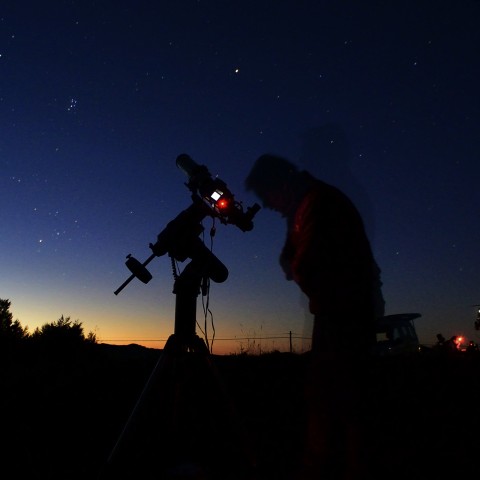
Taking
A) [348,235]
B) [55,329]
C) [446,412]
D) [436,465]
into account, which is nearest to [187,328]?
[348,235]

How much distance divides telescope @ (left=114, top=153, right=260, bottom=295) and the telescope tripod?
11 centimetres

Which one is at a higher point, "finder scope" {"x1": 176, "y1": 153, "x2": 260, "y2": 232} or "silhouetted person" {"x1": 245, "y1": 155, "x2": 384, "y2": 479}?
"finder scope" {"x1": 176, "y1": 153, "x2": 260, "y2": 232}

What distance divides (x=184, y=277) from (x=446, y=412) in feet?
10.0

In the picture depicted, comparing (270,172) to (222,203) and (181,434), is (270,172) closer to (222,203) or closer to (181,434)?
(222,203)

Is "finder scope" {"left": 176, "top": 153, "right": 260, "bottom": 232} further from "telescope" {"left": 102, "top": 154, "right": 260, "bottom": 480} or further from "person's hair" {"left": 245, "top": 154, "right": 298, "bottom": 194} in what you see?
"person's hair" {"left": 245, "top": 154, "right": 298, "bottom": 194}

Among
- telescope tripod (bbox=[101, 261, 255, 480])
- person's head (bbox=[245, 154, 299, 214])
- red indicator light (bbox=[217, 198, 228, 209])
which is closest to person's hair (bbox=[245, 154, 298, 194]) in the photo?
person's head (bbox=[245, 154, 299, 214])

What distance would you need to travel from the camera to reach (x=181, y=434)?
339 cm

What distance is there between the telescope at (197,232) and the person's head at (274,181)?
2.00 feet

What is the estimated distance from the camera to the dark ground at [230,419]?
108 inches

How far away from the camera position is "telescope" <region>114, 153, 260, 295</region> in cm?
292

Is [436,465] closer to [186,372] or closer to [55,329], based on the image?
[186,372]

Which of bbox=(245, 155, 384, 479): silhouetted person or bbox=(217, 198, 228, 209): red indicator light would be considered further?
bbox=(217, 198, 228, 209): red indicator light

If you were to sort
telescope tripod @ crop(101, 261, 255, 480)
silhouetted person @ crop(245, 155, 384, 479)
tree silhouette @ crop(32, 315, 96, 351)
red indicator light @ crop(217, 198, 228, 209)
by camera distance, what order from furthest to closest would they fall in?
tree silhouette @ crop(32, 315, 96, 351) → red indicator light @ crop(217, 198, 228, 209) → telescope tripod @ crop(101, 261, 255, 480) → silhouetted person @ crop(245, 155, 384, 479)

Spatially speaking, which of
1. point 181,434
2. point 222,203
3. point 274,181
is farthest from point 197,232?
point 181,434
